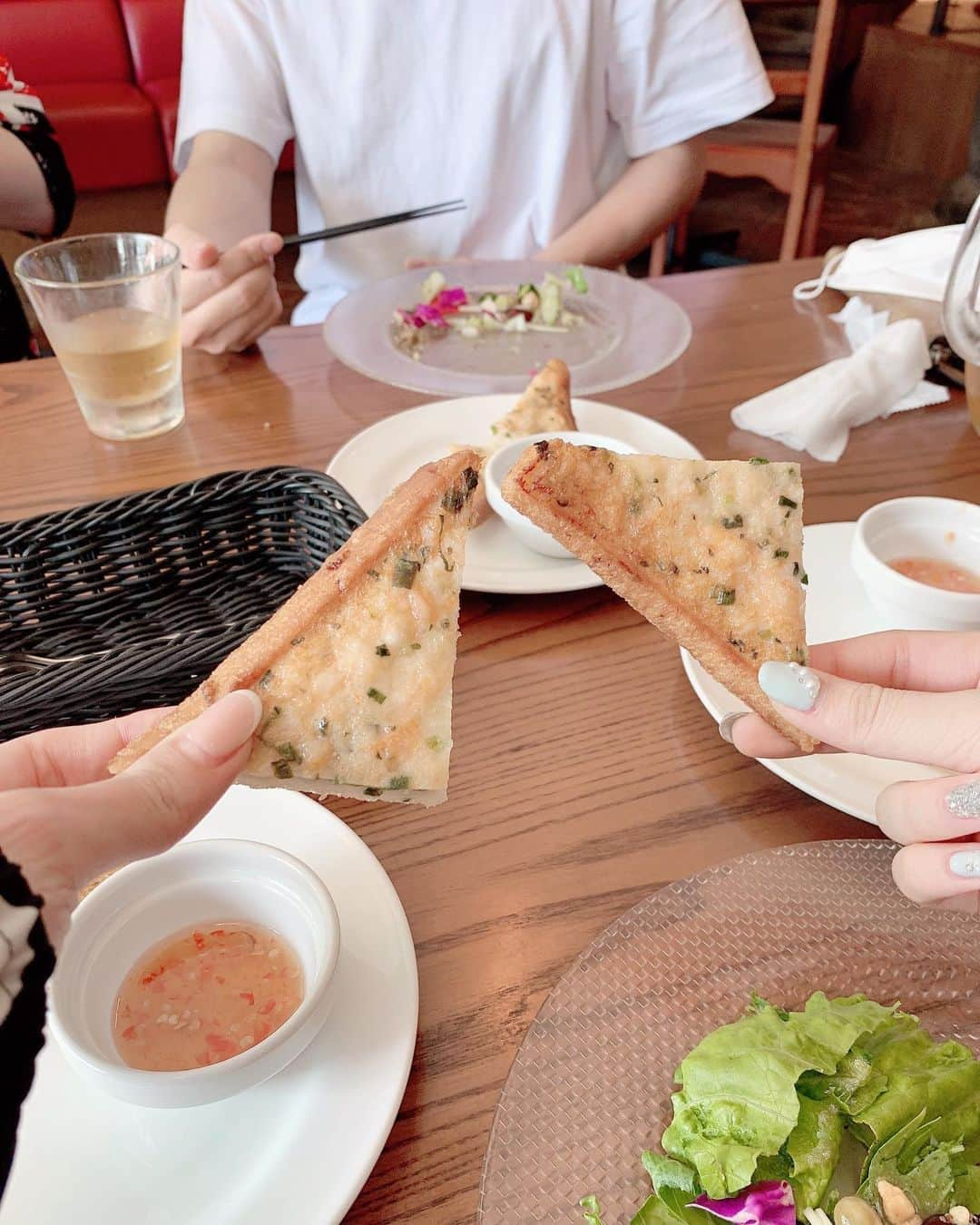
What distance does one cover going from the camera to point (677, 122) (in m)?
2.73

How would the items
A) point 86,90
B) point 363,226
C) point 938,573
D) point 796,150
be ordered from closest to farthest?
1. point 938,573
2. point 363,226
3. point 796,150
4. point 86,90

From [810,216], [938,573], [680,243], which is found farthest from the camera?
[680,243]

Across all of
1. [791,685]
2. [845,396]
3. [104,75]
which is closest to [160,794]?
[791,685]

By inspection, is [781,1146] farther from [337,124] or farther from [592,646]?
[337,124]

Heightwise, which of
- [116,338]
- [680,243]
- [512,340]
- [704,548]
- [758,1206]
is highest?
[704,548]

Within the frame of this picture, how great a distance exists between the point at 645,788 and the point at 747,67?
2.47 m

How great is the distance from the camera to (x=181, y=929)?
0.88 metres

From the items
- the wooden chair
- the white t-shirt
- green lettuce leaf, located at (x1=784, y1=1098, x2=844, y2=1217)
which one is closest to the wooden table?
green lettuce leaf, located at (x1=784, y1=1098, x2=844, y2=1217)

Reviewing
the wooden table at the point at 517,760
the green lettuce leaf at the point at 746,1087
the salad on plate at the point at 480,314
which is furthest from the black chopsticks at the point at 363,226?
the green lettuce leaf at the point at 746,1087

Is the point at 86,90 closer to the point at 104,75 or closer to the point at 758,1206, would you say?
the point at 104,75

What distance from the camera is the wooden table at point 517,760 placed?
83 cm

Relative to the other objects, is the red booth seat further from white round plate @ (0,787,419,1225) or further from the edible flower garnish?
the edible flower garnish

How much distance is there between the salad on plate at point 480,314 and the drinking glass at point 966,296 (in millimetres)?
847

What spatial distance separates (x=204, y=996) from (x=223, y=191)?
2245 mm
